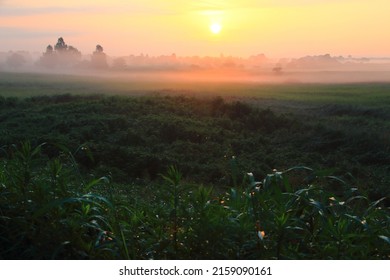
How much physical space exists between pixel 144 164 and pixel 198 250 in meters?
14.7

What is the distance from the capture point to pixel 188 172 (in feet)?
56.9

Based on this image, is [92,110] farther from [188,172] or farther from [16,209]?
[16,209]

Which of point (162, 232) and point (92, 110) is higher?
point (162, 232)

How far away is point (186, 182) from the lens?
10508 millimetres

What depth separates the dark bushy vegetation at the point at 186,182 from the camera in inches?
117

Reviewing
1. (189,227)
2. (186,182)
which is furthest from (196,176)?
(189,227)

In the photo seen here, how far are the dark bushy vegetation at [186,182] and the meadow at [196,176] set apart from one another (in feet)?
0.04

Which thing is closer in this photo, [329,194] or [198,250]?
[198,250]

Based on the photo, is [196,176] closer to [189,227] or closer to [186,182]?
[186,182]

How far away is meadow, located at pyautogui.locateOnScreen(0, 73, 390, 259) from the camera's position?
9.73ft

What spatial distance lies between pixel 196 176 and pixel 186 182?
619 centimetres

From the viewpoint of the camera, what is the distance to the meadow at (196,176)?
117 inches

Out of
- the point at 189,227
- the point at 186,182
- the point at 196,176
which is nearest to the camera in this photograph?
the point at 189,227

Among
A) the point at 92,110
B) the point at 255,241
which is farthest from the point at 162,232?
the point at 92,110
